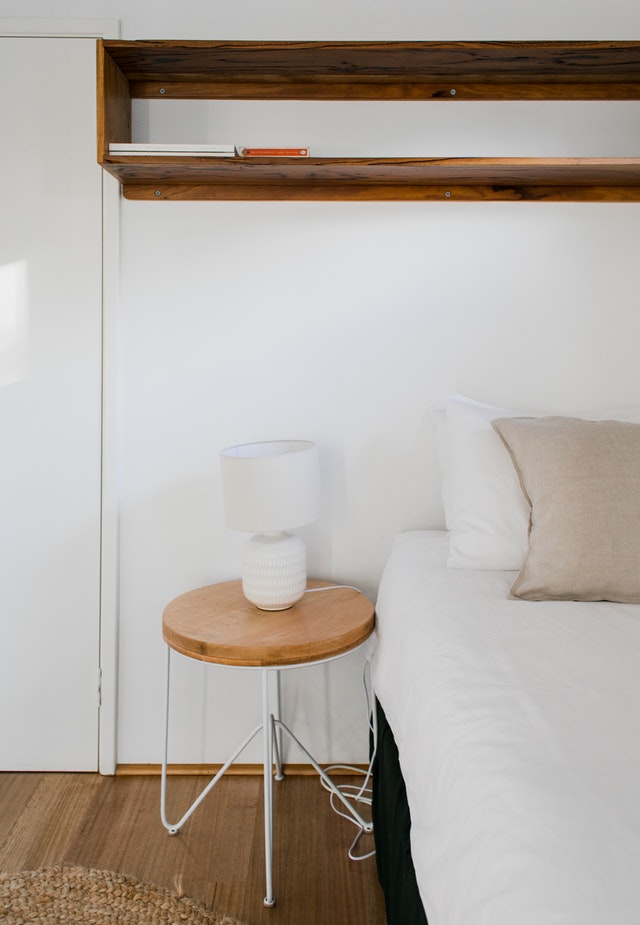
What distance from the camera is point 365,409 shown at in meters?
2.18

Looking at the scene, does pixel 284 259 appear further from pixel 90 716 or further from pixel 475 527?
pixel 90 716

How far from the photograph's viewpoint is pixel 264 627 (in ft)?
5.90

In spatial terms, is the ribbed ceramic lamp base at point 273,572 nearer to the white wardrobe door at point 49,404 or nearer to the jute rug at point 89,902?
the white wardrobe door at point 49,404

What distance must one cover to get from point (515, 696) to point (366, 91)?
1758mm

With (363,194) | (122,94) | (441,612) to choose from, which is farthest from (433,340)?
(122,94)

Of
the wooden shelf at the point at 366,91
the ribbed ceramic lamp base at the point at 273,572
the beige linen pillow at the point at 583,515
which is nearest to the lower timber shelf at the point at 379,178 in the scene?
the wooden shelf at the point at 366,91

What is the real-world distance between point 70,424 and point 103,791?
1.09m

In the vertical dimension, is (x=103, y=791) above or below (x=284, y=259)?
below

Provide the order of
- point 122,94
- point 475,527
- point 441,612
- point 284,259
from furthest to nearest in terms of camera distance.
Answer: point 284,259
point 122,94
point 475,527
point 441,612

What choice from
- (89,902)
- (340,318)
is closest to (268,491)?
(340,318)

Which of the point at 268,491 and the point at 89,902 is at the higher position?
the point at 268,491

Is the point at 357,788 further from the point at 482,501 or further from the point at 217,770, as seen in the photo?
the point at 482,501

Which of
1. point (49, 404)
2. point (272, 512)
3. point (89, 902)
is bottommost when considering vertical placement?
point (89, 902)

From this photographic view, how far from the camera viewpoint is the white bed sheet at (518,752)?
0.73m
